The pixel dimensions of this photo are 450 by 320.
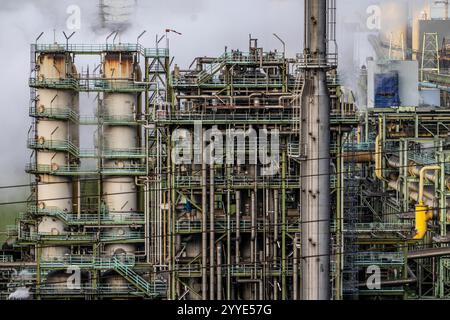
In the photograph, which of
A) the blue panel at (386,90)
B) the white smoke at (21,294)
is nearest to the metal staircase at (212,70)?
the white smoke at (21,294)

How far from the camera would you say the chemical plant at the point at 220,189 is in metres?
34.0

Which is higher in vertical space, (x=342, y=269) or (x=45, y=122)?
(x=45, y=122)

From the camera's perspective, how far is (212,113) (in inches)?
1369

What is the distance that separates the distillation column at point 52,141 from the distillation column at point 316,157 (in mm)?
16139

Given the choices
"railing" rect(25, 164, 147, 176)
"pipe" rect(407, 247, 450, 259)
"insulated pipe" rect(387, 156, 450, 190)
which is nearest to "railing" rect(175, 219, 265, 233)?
"pipe" rect(407, 247, 450, 259)

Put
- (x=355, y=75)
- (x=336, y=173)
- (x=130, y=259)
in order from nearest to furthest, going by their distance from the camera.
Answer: (x=336, y=173) < (x=130, y=259) < (x=355, y=75)

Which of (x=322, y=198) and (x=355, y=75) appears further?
(x=355, y=75)

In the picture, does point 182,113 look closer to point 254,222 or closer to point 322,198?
point 254,222

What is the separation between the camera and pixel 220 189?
34.7m

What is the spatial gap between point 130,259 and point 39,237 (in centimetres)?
342

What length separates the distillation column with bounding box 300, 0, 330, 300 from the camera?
2658 cm

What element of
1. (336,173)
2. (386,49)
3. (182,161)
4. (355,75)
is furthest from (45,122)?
(386,49)

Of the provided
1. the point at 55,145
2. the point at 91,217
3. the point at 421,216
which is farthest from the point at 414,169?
the point at 55,145

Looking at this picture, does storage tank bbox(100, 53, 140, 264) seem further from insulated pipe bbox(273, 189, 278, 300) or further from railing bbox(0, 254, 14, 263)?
insulated pipe bbox(273, 189, 278, 300)
